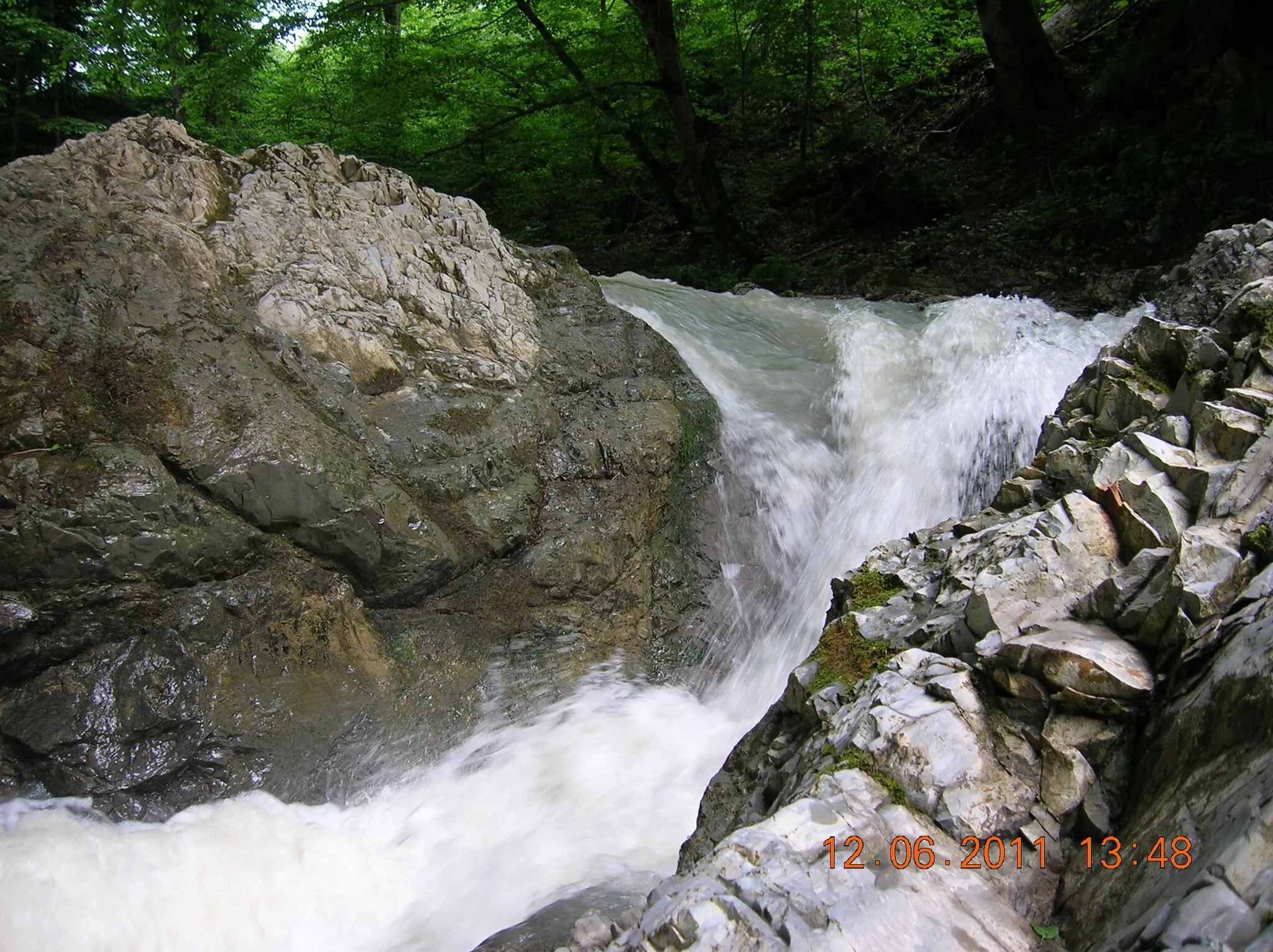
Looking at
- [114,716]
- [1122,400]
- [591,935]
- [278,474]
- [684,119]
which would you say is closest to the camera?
[591,935]

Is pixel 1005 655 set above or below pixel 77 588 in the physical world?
below

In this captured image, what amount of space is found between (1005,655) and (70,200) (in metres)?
5.90

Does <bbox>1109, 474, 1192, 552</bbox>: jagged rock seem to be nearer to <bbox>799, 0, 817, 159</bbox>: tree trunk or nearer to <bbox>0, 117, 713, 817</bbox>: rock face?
<bbox>0, 117, 713, 817</bbox>: rock face

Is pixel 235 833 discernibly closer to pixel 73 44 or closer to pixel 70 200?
pixel 70 200

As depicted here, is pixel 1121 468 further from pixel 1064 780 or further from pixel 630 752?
pixel 630 752

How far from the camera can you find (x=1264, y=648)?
205 cm

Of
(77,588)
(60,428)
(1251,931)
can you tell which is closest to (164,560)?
(77,588)

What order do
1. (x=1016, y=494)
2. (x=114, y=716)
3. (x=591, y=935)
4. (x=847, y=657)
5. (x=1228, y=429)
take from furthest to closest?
(x=114, y=716), (x=1016, y=494), (x=847, y=657), (x=1228, y=429), (x=591, y=935)

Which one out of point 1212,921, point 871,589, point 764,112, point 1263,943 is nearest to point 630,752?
point 871,589

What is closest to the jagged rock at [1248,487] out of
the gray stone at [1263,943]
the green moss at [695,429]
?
the gray stone at [1263,943]

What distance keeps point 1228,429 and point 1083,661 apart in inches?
51.2

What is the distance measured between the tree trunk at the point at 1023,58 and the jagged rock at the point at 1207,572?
436 inches

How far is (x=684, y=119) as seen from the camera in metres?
11.1

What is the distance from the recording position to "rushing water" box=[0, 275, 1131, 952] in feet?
13.6
